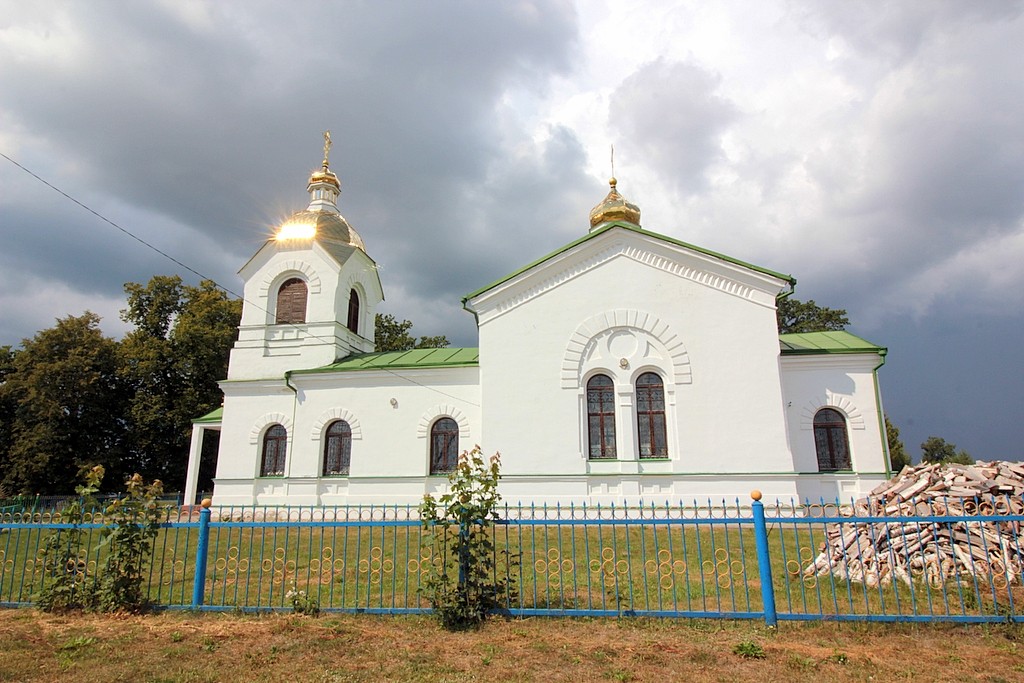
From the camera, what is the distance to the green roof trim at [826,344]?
48.0 feet

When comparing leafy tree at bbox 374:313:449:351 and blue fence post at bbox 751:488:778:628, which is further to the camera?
leafy tree at bbox 374:313:449:351

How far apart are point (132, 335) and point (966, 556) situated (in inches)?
1354

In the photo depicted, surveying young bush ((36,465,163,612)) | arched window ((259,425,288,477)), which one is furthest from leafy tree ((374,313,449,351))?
young bush ((36,465,163,612))

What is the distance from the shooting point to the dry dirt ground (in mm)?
4965

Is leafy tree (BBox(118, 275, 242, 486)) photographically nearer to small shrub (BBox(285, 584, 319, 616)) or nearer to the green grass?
the green grass

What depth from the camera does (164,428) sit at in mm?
29609

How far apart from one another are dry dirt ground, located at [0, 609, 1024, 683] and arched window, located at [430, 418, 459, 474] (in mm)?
9337

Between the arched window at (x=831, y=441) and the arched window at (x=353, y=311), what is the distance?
45.8 ft

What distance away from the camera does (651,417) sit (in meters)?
14.5

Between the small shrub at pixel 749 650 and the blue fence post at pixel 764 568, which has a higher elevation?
the blue fence post at pixel 764 568

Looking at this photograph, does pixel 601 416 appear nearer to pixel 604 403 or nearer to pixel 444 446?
pixel 604 403

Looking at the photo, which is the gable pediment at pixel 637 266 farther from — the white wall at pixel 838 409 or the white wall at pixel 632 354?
the white wall at pixel 838 409

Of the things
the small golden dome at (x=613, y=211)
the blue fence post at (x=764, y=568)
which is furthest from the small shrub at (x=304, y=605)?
the small golden dome at (x=613, y=211)

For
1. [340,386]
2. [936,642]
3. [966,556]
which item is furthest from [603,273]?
[936,642]
